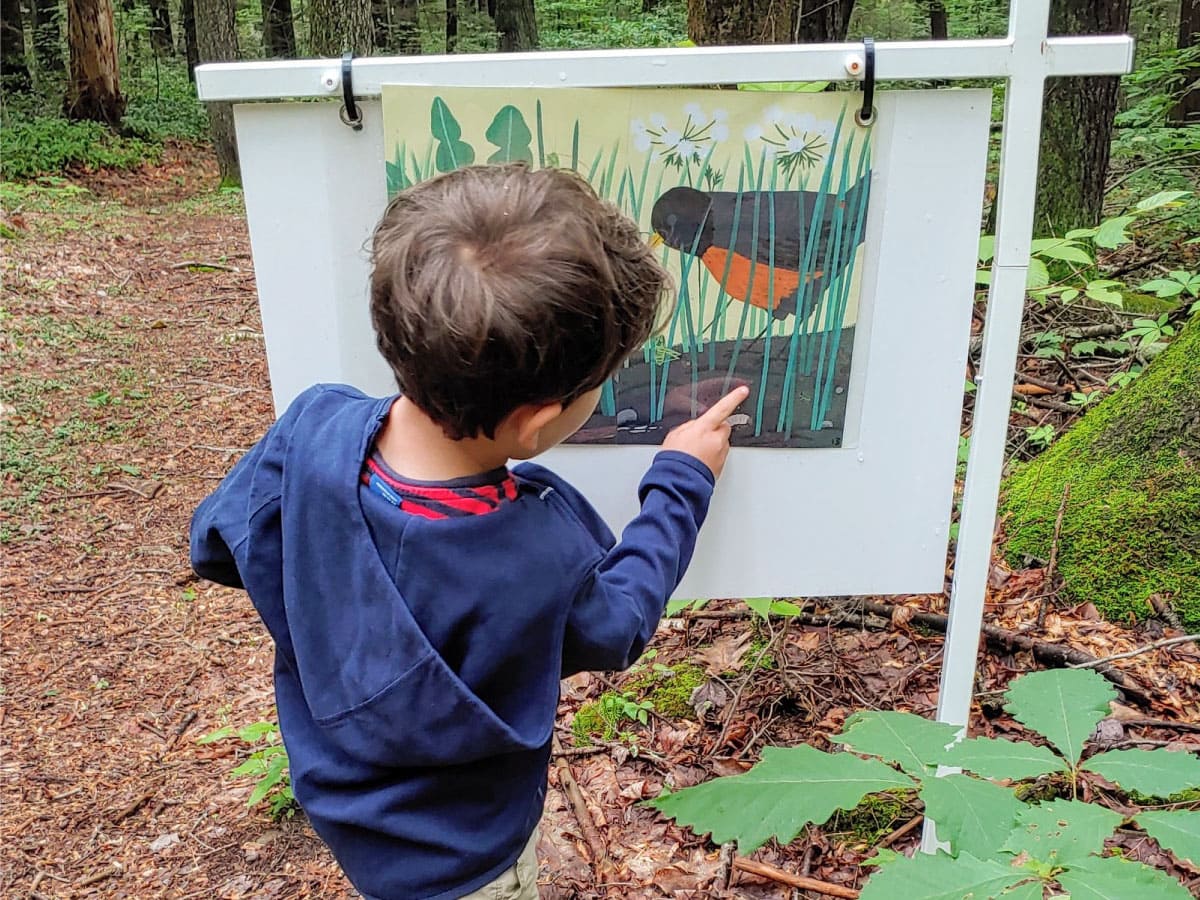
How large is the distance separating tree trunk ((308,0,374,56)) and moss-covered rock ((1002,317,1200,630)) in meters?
6.12

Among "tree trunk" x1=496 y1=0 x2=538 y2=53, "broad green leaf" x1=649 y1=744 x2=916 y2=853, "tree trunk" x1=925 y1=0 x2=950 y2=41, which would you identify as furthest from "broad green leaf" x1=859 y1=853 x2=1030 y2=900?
"tree trunk" x1=496 y1=0 x2=538 y2=53

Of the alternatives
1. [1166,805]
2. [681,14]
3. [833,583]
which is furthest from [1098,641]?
[681,14]

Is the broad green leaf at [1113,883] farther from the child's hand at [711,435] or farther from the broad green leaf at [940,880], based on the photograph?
the child's hand at [711,435]

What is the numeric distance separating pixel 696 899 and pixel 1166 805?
3.26 ft

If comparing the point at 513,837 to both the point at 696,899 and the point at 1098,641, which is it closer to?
the point at 696,899

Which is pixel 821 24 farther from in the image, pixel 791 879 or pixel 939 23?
pixel 939 23

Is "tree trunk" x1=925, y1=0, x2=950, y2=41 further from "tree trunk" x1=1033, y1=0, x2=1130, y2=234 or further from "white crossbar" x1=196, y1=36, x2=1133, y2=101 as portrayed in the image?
"white crossbar" x1=196, y1=36, x2=1133, y2=101

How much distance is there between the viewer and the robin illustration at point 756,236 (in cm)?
148

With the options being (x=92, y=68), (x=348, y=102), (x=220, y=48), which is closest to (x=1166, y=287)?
(x=348, y=102)

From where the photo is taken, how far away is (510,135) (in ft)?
4.69

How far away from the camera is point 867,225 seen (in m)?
1.50

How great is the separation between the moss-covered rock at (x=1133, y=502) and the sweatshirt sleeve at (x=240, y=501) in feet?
7.22

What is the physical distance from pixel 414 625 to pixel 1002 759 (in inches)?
31.8

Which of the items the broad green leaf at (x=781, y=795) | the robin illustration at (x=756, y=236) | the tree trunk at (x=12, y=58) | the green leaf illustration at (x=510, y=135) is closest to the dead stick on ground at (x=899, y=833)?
the broad green leaf at (x=781, y=795)
